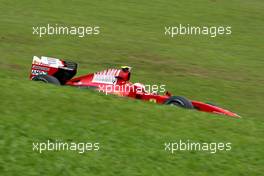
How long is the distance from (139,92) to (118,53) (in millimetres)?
9410

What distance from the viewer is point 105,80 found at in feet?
45.3

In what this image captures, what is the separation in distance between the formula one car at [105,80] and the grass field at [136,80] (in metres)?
0.76

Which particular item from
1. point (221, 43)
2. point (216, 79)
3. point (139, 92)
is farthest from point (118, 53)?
point (139, 92)

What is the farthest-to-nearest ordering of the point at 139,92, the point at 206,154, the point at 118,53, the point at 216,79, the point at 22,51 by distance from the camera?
1. the point at 118,53
2. the point at 22,51
3. the point at 216,79
4. the point at 139,92
5. the point at 206,154

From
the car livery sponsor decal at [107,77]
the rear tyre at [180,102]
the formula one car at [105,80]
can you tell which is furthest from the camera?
the car livery sponsor decal at [107,77]

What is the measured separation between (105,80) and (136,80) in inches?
170

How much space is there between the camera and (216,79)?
19609 mm

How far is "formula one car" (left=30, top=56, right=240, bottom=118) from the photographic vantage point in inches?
514

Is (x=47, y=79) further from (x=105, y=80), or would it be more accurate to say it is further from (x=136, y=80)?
(x=136, y=80)

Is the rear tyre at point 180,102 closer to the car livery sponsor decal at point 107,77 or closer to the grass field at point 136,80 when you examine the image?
the grass field at point 136,80

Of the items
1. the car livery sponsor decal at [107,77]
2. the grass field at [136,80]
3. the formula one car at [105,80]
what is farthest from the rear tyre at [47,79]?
the car livery sponsor decal at [107,77]

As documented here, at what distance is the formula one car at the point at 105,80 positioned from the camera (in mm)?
13062

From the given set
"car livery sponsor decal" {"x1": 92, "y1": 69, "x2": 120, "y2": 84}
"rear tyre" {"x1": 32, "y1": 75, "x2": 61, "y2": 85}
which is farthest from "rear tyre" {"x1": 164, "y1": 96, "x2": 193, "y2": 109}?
"rear tyre" {"x1": 32, "y1": 75, "x2": 61, "y2": 85}

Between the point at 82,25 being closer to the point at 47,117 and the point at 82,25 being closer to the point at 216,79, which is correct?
the point at 216,79
